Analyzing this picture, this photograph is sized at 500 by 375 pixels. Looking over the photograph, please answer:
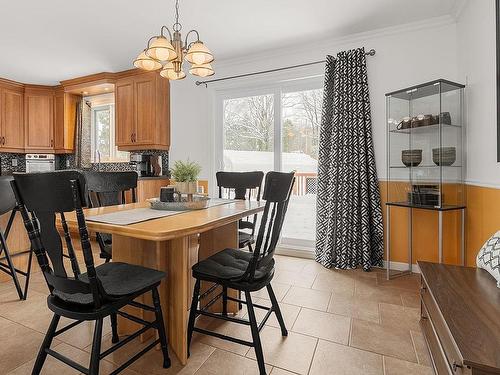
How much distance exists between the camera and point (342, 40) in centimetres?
327

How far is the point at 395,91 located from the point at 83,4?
3004 mm

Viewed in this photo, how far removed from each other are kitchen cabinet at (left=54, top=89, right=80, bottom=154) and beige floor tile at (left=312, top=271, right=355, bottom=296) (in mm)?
4646

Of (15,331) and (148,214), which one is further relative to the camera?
(15,331)

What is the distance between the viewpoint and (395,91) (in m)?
2.99

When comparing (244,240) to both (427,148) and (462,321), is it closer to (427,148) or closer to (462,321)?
(462,321)

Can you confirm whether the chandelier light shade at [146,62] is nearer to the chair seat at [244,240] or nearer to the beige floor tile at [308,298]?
the chair seat at [244,240]

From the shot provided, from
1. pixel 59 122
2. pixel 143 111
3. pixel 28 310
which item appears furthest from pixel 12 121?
pixel 28 310

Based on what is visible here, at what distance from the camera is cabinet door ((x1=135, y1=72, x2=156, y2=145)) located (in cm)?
416

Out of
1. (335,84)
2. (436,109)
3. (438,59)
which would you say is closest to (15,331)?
(335,84)

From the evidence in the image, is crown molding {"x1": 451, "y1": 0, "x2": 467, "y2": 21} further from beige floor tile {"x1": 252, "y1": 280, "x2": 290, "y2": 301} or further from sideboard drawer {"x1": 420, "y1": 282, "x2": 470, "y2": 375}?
beige floor tile {"x1": 252, "y1": 280, "x2": 290, "y2": 301}

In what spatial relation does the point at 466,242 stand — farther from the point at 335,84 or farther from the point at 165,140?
the point at 165,140

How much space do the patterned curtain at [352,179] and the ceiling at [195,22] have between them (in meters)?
0.44

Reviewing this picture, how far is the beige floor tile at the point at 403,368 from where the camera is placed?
1.54 m

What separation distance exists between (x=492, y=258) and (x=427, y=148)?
1.53 meters
